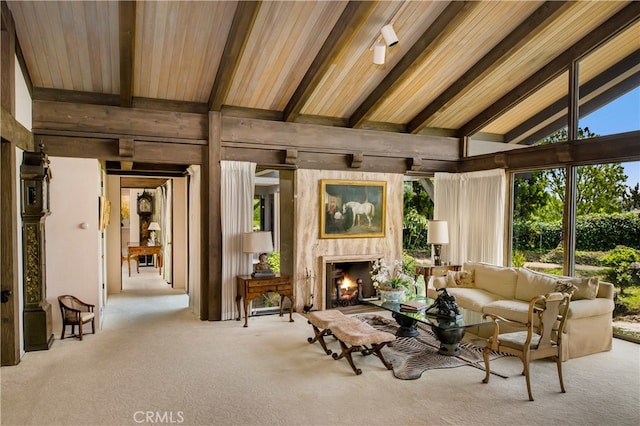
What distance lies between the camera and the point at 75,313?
5.07 metres

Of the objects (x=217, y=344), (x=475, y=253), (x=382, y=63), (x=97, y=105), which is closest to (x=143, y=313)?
(x=217, y=344)

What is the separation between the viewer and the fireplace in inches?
272

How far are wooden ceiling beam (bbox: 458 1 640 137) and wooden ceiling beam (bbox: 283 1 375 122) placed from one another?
324 centimetres

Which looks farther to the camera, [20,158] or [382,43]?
[382,43]

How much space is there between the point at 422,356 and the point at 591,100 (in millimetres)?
4127

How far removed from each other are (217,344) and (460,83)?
4.92m

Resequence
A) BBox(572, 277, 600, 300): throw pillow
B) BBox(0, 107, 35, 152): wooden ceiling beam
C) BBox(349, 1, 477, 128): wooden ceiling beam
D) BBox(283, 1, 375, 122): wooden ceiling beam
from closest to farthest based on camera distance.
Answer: BBox(0, 107, 35, 152): wooden ceiling beam
BBox(283, 1, 375, 122): wooden ceiling beam
BBox(349, 1, 477, 128): wooden ceiling beam
BBox(572, 277, 600, 300): throw pillow

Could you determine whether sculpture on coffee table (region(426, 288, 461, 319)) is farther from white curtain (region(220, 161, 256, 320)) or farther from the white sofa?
white curtain (region(220, 161, 256, 320))

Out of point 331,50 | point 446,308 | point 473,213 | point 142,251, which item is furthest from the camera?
point 142,251

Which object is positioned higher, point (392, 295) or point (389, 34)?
point (389, 34)

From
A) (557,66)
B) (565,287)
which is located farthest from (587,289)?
(557,66)

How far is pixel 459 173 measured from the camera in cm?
764

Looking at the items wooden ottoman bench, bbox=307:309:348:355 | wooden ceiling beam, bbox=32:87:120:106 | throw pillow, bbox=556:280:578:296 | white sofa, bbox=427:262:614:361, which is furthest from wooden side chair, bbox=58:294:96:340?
throw pillow, bbox=556:280:578:296

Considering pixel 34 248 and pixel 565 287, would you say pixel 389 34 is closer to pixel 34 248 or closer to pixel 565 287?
pixel 565 287
